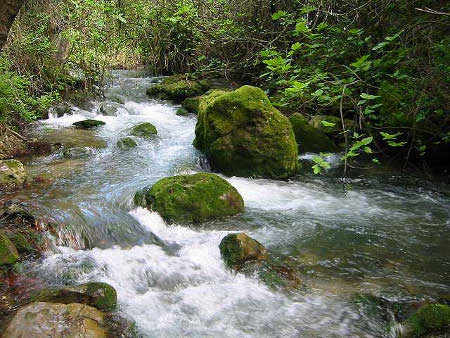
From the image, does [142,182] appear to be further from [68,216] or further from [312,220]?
[312,220]

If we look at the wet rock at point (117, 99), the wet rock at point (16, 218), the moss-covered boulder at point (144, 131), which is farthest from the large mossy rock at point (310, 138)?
the wet rock at point (117, 99)

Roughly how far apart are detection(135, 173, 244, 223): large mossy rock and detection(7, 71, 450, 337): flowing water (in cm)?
16

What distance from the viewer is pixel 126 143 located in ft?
27.8

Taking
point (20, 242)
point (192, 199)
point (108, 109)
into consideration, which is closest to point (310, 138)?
point (192, 199)

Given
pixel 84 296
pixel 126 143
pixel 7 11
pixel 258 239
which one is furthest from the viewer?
pixel 126 143

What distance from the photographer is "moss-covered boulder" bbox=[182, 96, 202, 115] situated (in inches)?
461

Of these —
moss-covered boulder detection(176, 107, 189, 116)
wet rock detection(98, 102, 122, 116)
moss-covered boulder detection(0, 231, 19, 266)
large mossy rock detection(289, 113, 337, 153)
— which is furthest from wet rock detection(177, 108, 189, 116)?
moss-covered boulder detection(0, 231, 19, 266)

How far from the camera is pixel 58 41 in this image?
420 inches

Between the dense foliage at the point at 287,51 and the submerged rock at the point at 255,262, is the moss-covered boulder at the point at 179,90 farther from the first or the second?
the submerged rock at the point at 255,262

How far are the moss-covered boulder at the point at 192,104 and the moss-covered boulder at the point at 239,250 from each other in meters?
7.80

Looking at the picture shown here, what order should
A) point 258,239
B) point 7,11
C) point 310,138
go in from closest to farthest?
1. point 7,11
2. point 258,239
3. point 310,138

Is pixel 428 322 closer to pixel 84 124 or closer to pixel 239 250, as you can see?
pixel 239 250

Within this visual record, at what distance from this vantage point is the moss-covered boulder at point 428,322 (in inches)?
113

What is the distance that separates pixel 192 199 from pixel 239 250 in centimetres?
130
